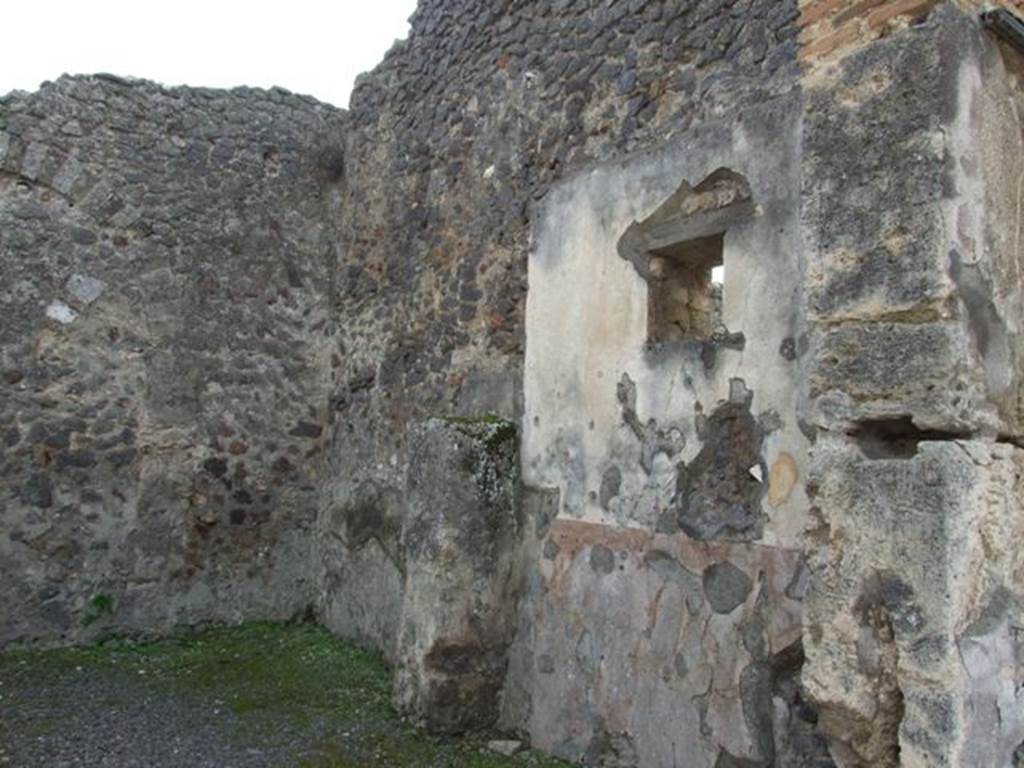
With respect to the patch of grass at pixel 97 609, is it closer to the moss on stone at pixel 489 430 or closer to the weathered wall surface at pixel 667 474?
the moss on stone at pixel 489 430

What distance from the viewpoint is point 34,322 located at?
17.7 ft

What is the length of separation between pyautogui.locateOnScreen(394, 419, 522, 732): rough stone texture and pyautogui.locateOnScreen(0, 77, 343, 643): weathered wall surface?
2257mm

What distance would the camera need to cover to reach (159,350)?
5852mm

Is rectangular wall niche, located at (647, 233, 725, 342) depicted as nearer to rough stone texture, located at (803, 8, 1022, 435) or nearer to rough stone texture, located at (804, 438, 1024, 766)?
rough stone texture, located at (803, 8, 1022, 435)

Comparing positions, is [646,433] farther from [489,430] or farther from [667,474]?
[489,430]

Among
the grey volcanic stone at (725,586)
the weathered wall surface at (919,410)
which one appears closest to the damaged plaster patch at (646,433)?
the grey volcanic stone at (725,586)

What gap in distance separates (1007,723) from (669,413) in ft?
5.42

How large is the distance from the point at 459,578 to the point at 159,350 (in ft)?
9.71

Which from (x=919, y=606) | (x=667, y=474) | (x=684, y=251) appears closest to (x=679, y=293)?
(x=684, y=251)

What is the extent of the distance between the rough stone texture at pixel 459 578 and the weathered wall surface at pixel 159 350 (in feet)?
7.40

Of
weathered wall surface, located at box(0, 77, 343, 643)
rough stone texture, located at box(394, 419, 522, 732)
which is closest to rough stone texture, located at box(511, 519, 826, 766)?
rough stone texture, located at box(394, 419, 522, 732)

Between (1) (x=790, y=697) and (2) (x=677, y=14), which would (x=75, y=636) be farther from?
(2) (x=677, y=14)

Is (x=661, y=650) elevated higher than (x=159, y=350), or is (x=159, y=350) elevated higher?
(x=159, y=350)

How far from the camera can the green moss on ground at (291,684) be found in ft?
12.7
